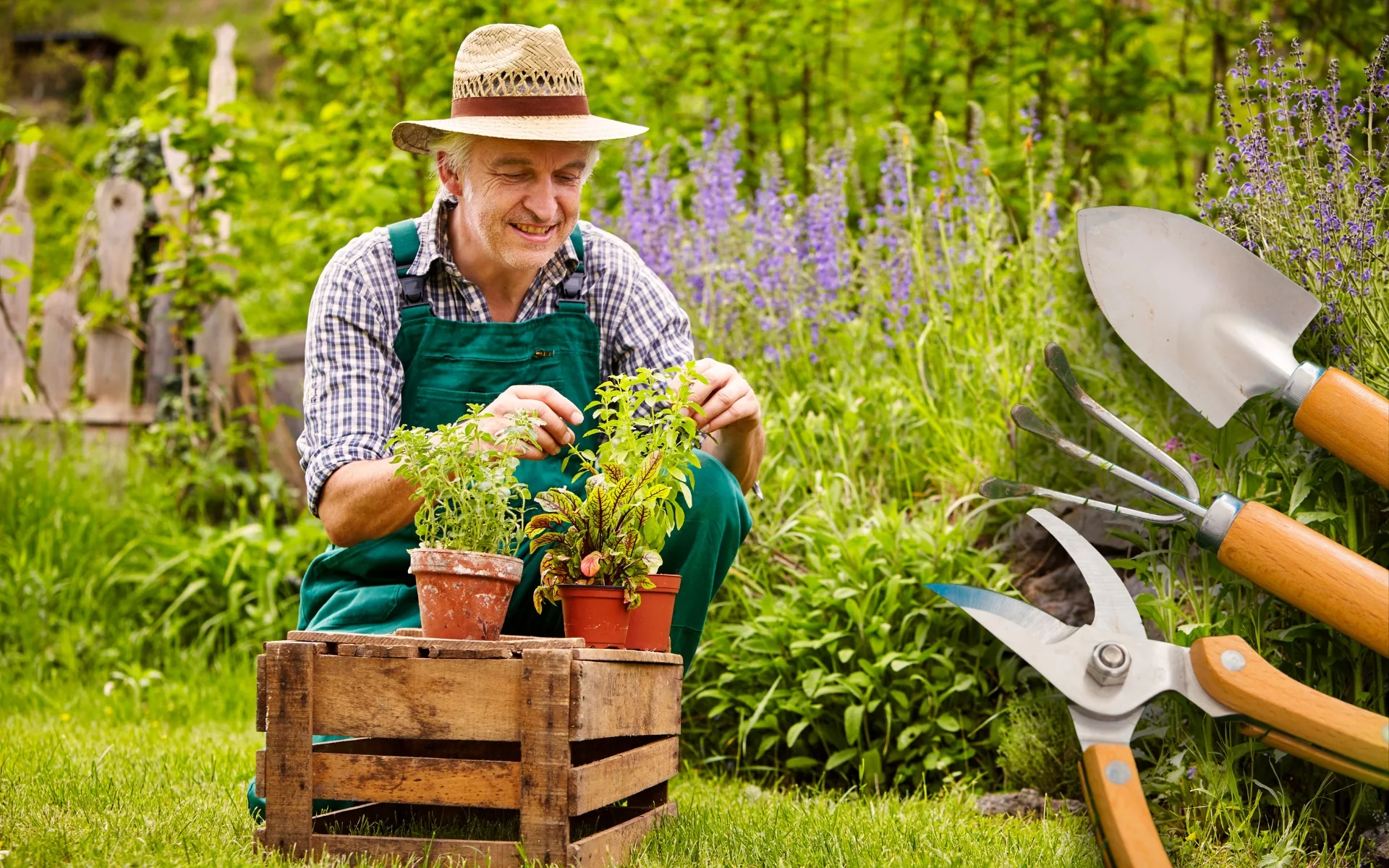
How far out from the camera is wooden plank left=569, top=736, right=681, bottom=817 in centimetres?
179

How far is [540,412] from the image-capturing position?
207cm

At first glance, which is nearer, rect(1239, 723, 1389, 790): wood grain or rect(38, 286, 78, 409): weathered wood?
rect(1239, 723, 1389, 790): wood grain

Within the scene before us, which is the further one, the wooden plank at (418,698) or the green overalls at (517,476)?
the green overalls at (517,476)

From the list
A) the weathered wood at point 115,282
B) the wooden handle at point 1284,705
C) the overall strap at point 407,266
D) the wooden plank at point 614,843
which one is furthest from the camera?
the weathered wood at point 115,282

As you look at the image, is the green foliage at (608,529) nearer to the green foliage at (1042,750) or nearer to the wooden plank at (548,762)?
the wooden plank at (548,762)

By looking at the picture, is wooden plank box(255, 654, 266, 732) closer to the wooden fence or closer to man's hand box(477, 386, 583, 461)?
man's hand box(477, 386, 583, 461)

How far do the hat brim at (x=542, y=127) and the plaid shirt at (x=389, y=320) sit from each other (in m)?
0.29

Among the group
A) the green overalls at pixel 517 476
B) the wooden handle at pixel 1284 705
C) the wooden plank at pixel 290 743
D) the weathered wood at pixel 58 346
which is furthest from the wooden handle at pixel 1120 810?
the weathered wood at pixel 58 346

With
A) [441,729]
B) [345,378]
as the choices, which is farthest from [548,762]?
[345,378]

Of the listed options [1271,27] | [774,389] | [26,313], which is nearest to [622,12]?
[774,389]

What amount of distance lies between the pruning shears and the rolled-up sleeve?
1227 mm

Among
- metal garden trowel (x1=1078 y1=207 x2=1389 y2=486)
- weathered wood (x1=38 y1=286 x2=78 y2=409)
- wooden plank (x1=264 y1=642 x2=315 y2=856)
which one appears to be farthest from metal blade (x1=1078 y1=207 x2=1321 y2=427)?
weathered wood (x1=38 y1=286 x2=78 y2=409)

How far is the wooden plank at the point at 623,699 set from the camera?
1805 millimetres

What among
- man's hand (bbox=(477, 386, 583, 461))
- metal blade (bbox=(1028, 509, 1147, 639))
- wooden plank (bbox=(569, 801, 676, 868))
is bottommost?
wooden plank (bbox=(569, 801, 676, 868))
